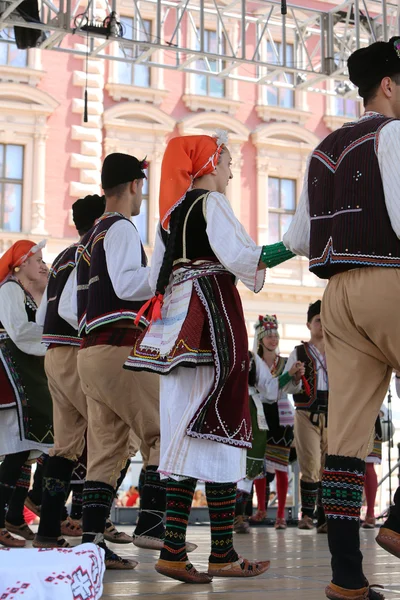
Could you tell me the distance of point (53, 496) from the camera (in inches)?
185

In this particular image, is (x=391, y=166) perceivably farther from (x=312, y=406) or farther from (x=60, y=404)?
(x=312, y=406)

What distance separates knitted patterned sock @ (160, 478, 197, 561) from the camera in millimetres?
3621

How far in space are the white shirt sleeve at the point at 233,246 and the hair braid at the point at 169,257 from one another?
0.54 feet

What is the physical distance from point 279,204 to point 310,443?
1494cm

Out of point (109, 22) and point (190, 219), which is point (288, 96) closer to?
point (109, 22)

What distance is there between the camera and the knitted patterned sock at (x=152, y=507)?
4.60 metres

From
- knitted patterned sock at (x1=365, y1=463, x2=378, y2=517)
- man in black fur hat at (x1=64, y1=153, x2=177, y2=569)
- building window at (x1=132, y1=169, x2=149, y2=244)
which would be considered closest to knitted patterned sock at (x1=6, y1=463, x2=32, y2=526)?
man in black fur hat at (x1=64, y1=153, x2=177, y2=569)

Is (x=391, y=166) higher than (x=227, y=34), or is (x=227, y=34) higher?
(x=227, y=34)

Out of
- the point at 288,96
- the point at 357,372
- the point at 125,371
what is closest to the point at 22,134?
the point at 288,96

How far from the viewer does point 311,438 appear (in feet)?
24.7

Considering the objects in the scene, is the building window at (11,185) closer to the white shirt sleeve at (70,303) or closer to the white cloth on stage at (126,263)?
the white shirt sleeve at (70,303)

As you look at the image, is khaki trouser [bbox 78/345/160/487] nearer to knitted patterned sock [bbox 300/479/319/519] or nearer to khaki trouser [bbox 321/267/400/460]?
khaki trouser [bbox 321/267/400/460]

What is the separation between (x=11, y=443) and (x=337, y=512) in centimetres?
297

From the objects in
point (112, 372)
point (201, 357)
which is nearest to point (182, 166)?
point (201, 357)
